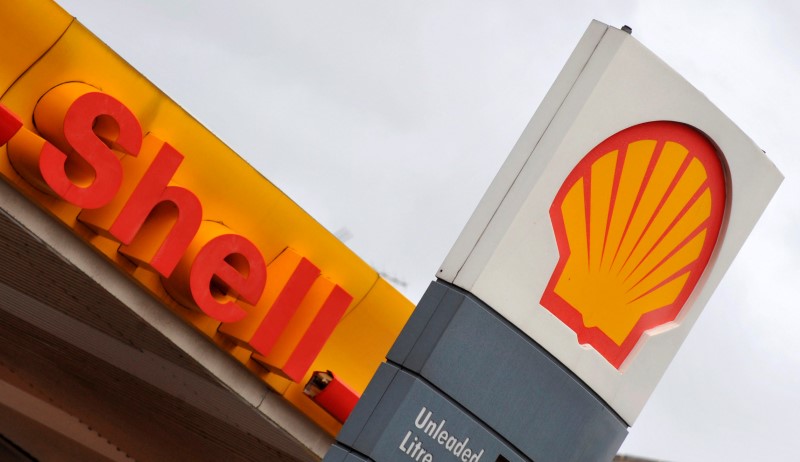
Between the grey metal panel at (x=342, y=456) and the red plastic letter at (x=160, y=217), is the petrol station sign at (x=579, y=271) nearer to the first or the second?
the grey metal panel at (x=342, y=456)

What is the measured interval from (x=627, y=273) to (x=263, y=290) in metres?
A: 4.96

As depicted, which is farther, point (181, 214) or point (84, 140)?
point (181, 214)

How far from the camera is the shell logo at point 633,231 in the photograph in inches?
398

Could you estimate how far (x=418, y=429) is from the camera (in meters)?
9.38

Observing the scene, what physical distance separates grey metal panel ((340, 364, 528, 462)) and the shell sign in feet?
2.84

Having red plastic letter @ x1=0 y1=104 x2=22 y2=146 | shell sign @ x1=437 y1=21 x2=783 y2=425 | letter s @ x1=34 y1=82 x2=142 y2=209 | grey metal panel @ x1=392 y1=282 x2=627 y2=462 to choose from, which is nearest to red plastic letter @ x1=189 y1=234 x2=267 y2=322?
letter s @ x1=34 y1=82 x2=142 y2=209

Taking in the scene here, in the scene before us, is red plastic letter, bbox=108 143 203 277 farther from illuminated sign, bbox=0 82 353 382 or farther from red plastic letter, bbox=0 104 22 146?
red plastic letter, bbox=0 104 22 146

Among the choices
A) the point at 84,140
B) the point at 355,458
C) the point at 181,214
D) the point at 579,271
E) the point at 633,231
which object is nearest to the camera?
the point at 355,458

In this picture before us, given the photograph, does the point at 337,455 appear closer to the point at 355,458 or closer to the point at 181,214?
the point at 355,458

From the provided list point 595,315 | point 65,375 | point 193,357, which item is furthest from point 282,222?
point 65,375

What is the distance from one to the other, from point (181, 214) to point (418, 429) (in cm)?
482

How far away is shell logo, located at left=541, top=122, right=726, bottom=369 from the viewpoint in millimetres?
10117

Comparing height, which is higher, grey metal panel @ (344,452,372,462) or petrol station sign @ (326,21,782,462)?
petrol station sign @ (326,21,782,462)

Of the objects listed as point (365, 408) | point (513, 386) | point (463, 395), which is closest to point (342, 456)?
point (365, 408)
